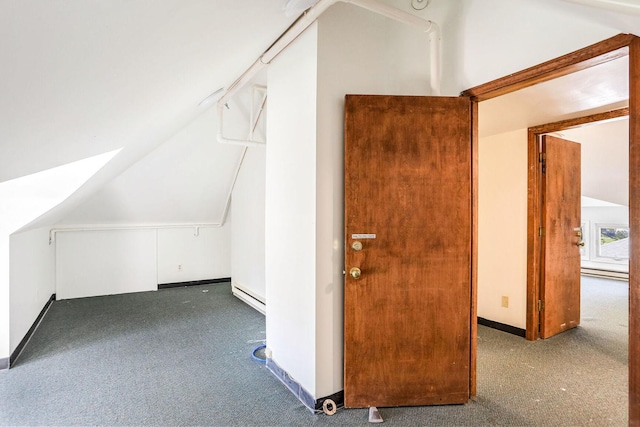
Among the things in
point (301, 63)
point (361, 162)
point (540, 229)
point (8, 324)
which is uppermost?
point (301, 63)

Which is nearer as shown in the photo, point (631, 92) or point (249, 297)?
point (631, 92)

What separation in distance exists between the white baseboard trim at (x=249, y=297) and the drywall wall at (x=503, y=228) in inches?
94.9

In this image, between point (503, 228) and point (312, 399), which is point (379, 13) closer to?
point (312, 399)

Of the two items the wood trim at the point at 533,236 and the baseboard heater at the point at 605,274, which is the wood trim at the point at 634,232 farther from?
the baseboard heater at the point at 605,274

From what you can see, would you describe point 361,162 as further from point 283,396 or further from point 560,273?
point 560,273

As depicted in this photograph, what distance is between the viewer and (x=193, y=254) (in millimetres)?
5395

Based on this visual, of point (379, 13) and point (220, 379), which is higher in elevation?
point (379, 13)

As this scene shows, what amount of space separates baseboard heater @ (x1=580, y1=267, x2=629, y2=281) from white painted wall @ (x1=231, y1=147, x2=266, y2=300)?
5.83 m

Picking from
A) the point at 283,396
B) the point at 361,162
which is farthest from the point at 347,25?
the point at 283,396

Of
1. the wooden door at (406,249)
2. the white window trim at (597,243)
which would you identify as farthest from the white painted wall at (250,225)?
the white window trim at (597,243)

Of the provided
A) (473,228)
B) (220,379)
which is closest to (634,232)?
(473,228)

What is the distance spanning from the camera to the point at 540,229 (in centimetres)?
319

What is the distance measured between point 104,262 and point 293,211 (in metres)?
3.91

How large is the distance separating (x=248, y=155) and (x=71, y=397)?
9.84ft
